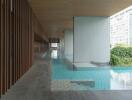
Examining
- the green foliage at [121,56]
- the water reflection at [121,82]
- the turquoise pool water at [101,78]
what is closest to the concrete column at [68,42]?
the green foliage at [121,56]

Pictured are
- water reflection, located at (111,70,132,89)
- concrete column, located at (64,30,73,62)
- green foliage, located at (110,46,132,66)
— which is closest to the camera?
water reflection, located at (111,70,132,89)

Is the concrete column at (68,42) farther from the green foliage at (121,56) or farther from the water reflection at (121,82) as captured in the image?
the water reflection at (121,82)

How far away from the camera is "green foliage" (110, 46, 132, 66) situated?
56.5ft

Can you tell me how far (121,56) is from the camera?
742 inches

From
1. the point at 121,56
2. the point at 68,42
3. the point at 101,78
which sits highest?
the point at 68,42

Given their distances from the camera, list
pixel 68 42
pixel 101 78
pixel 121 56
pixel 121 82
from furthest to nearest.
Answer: pixel 68 42 → pixel 121 56 → pixel 101 78 → pixel 121 82

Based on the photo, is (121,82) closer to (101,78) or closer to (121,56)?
(101,78)

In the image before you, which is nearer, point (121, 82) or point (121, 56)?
point (121, 82)

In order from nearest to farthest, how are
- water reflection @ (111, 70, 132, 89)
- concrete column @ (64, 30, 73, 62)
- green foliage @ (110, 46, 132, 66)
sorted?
water reflection @ (111, 70, 132, 89)
green foliage @ (110, 46, 132, 66)
concrete column @ (64, 30, 73, 62)

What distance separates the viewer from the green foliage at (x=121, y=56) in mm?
17234

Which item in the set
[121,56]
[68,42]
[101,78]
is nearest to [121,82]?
[101,78]

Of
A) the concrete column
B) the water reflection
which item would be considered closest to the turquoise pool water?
the water reflection

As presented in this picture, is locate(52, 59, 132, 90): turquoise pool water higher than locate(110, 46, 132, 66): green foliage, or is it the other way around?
locate(110, 46, 132, 66): green foliage

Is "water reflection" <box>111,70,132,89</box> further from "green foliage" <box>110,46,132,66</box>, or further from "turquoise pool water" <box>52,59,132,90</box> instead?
"green foliage" <box>110,46,132,66</box>
